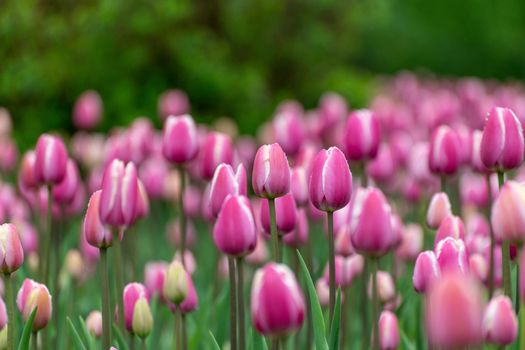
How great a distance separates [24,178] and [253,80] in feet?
15.7

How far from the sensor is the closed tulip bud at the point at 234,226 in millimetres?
1898

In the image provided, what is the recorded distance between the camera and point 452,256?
1.90m

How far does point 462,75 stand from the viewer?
1612 cm

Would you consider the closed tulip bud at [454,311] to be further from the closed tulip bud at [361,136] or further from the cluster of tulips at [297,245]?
the closed tulip bud at [361,136]

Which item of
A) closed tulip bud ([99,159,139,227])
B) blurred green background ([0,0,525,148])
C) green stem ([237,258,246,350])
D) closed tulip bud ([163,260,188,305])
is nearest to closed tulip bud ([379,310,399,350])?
green stem ([237,258,246,350])

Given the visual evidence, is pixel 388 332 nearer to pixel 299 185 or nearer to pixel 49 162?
pixel 299 185

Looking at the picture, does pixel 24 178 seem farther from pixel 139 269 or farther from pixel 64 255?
pixel 139 269

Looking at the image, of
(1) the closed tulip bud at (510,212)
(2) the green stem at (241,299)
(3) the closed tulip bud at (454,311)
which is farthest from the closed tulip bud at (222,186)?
(3) the closed tulip bud at (454,311)

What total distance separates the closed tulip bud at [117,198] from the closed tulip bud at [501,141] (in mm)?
919

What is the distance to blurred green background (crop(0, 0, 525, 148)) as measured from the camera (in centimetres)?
666

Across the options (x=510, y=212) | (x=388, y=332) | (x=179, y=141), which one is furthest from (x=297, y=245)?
(x=510, y=212)

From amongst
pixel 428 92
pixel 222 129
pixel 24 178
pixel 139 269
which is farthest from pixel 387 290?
pixel 428 92

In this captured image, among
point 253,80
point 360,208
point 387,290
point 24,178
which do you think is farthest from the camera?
point 253,80

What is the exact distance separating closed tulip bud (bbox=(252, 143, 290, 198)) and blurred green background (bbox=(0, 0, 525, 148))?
4203 mm
